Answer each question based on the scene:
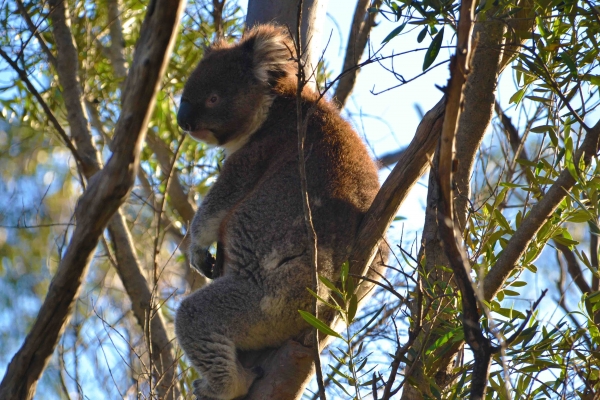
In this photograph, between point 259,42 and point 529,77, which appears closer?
point 529,77

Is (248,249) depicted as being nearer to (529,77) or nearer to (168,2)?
(529,77)

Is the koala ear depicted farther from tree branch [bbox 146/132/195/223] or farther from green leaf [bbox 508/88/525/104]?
tree branch [bbox 146/132/195/223]

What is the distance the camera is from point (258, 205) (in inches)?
138

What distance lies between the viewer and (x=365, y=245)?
3115 mm

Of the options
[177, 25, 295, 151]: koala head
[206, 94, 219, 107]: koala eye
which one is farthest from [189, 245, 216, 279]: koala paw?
[206, 94, 219, 107]: koala eye

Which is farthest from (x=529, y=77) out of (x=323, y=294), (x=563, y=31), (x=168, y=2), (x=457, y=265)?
(x=168, y=2)

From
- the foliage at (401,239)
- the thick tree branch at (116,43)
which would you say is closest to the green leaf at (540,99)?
the foliage at (401,239)

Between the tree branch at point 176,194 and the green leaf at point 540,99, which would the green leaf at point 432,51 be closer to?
the green leaf at point 540,99

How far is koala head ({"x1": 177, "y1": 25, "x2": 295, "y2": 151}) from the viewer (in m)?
4.02

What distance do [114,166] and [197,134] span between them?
2.21 metres

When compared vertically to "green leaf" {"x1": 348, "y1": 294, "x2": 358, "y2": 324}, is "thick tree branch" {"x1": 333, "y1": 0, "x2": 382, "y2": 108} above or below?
above

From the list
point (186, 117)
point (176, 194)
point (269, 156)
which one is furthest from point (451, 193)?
point (176, 194)

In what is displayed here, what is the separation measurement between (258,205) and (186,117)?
0.83m

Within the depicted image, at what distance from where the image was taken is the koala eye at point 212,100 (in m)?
4.08
